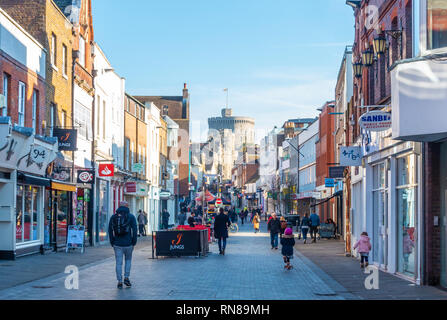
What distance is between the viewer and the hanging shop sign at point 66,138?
2645cm

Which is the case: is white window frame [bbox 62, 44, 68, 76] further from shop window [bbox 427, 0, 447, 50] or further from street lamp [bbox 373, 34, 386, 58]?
shop window [bbox 427, 0, 447, 50]

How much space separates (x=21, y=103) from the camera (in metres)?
23.4

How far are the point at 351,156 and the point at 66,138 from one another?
1055cm

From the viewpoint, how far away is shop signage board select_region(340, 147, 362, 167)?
23.8 m

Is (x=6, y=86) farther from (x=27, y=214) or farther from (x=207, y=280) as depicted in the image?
(x=207, y=280)

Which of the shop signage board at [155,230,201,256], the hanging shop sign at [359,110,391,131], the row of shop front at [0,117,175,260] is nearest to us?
the hanging shop sign at [359,110,391,131]

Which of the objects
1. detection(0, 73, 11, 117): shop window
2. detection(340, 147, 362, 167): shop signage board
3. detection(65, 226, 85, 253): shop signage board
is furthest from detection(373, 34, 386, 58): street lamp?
detection(65, 226, 85, 253): shop signage board

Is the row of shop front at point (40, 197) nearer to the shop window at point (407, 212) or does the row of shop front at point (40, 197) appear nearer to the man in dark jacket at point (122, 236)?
the man in dark jacket at point (122, 236)

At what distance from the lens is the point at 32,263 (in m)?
21.2

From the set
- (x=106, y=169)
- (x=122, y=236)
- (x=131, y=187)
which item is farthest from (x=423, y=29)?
(x=131, y=187)

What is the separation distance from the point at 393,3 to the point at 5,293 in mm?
12522

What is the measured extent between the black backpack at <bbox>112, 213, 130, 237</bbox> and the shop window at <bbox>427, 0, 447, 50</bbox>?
726 cm

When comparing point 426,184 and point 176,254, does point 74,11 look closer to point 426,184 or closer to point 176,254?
point 176,254
